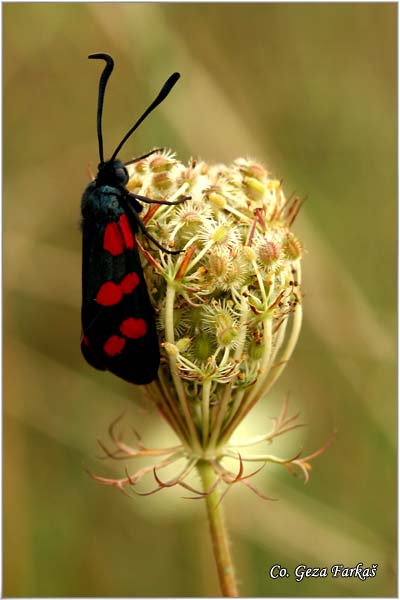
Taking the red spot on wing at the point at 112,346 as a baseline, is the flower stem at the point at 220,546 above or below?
below

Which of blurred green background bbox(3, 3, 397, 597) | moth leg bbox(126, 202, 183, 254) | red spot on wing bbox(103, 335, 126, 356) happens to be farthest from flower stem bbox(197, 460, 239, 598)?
blurred green background bbox(3, 3, 397, 597)

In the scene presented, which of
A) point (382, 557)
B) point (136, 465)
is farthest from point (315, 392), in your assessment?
point (136, 465)

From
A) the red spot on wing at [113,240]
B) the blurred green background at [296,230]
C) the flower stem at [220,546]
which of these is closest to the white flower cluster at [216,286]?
the red spot on wing at [113,240]

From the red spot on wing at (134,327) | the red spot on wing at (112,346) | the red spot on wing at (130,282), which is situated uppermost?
the red spot on wing at (130,282)

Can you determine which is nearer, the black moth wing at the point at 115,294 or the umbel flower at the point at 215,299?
the umbel flower at the point at 215,299

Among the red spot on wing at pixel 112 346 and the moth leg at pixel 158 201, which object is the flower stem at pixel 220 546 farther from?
the moth leg at pixel 158 201

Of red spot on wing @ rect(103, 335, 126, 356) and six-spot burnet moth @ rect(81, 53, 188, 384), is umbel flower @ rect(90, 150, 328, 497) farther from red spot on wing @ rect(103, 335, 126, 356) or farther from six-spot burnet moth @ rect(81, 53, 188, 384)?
red spot on wing @ rect(103, 335, 126, 356)

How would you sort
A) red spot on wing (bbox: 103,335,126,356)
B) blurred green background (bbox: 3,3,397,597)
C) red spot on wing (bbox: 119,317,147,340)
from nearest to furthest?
1. red spot on wing (bbox: 119,317,147,340)
2. red spot on wing (bbox: 103,335,126,356)
3. blurred green background (bbox: 3,3,397,597)
